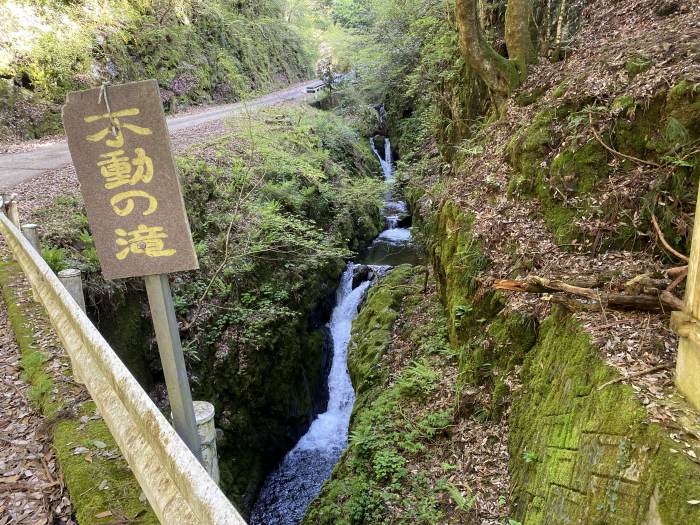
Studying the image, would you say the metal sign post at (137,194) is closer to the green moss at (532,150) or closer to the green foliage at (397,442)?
the green foliage at (397,442)

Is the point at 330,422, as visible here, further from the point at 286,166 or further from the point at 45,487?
the point at 45,487

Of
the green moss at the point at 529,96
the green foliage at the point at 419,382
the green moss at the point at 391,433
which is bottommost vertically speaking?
the green moss at the point at 391,433

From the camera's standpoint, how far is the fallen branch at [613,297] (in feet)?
11.6

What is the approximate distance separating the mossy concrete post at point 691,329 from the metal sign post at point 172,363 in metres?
3.21

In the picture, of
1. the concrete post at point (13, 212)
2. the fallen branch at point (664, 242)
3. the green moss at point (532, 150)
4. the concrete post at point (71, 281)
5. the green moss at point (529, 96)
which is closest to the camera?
the fallen branch at point (664, 242)

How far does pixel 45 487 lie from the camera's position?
119 inches

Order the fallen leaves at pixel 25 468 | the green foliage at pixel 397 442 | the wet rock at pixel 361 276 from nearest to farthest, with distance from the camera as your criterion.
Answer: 1. the fallen leaves at pixel 25 468
2. the green foliage at pixel 397 442
3. the wet rock at pixel 361 276

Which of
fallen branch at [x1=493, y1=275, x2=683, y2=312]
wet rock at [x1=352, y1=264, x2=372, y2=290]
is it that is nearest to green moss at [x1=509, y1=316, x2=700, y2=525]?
fallen branch at [x1=493, y1=275, x2=683, y2=312]

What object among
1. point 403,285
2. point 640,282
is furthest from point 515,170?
point 403,285

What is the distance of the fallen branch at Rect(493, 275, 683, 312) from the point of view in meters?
3.54

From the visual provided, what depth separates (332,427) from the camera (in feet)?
36.2

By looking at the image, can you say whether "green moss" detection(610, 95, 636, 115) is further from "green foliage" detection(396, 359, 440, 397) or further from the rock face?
"green foliage" detection(396, 359, 440, 397)

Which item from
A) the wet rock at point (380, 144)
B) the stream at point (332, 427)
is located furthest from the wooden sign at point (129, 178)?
the wet rock at point (380, 144)

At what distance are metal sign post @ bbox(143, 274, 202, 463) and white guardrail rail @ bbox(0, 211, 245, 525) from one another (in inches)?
9.0
